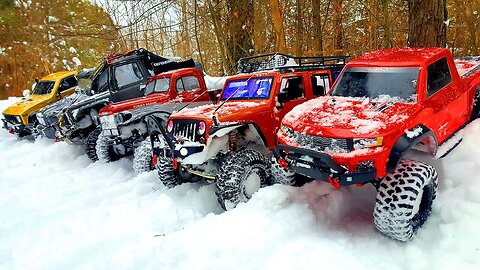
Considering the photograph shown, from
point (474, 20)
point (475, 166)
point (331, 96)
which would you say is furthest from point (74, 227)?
point (474, 20)

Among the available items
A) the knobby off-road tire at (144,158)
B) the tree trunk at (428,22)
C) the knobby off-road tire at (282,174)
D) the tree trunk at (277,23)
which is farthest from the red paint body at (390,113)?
the tree trunk at (277,23)

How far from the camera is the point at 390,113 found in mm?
4105

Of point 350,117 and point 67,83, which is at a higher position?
point 67,83

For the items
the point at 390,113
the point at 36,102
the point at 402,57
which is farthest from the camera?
the point at 36,102

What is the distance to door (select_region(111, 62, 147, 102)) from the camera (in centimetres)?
920

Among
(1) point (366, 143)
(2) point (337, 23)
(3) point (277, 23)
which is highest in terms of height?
(3) point (277, 23)

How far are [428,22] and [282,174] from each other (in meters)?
4.64

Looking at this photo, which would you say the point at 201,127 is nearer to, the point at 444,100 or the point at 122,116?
the point at 122,116

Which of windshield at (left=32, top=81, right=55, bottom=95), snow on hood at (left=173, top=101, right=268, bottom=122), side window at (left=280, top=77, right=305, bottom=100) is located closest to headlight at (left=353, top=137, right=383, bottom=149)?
snow on hood at (left=173, top=101, right=268, bottom=122)

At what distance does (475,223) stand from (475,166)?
36.5 inches

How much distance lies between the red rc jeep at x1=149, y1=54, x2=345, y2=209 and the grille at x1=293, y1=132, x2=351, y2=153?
120 centimetres

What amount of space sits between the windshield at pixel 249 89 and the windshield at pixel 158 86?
1.84 m

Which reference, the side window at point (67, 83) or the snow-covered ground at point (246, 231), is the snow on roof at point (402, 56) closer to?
the snow-covered ground at point (246, 231)

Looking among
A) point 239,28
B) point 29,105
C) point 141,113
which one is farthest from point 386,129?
point 29,105
